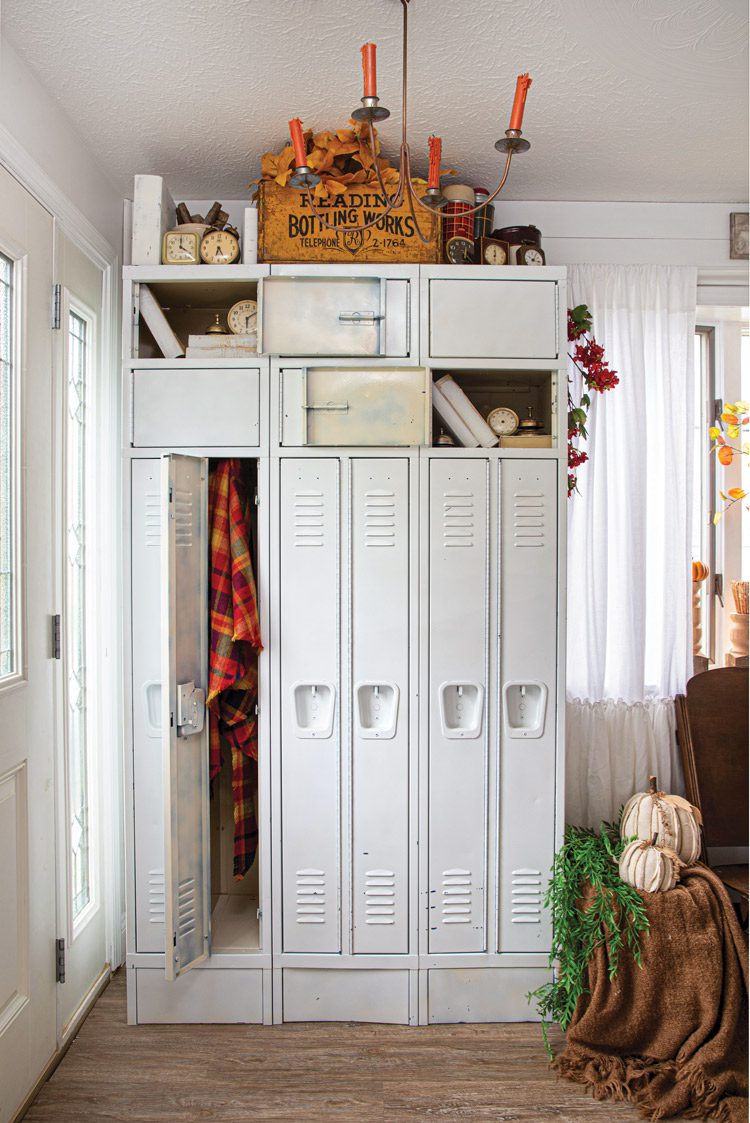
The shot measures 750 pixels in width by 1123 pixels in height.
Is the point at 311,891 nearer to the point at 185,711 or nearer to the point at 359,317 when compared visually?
the point at 185,711

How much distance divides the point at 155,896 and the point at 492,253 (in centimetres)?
228

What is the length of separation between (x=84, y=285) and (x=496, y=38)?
1389mm

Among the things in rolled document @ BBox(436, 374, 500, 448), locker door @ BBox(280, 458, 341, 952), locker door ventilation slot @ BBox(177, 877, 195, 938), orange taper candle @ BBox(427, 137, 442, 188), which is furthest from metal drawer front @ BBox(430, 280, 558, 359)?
locker door ventilation slot @ BBox(177, 877, 195, 938)

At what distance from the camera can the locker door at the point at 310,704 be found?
2520 millimetres

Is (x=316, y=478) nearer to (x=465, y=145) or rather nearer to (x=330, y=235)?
(x=330, y=235)

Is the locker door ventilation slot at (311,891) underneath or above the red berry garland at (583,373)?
underneath

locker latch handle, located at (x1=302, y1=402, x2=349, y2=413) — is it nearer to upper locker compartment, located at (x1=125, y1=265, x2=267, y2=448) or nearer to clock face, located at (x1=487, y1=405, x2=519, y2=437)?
upper locker compartment, located at (x1=125, y1=265, x2=267, y2=448)

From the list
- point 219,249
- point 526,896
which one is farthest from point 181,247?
point 526,896

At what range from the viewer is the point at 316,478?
99.1 inches

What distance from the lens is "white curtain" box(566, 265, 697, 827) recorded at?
2.93 metres

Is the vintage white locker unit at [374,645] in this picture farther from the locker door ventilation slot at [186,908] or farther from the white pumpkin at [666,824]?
the white pumpkin at [666,824]

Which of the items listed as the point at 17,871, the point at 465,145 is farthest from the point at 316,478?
the point at 17,871

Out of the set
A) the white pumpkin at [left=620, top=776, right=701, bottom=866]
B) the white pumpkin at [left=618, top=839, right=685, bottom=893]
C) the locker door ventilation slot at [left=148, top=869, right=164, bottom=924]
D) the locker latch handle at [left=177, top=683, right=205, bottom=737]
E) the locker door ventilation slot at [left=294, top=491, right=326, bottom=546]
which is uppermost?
the locker door ventilation slot at [left=294, top=491, right=326, bottom=546]

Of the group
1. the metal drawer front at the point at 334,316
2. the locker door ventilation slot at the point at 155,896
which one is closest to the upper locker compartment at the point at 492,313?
the metal drawer front at the point at 334,316
